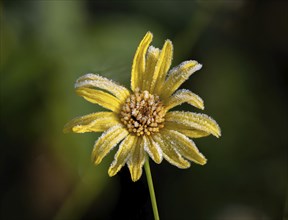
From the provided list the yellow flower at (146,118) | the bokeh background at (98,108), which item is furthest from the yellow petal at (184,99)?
the bokeh background at (98,108)

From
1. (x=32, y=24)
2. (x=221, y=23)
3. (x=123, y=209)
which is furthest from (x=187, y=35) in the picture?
(x=123, y=209)

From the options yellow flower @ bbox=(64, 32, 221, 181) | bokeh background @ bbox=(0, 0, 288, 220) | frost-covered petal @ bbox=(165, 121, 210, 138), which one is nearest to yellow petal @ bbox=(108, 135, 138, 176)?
yellow flower @ bbox=(64, 32, 221, 181)

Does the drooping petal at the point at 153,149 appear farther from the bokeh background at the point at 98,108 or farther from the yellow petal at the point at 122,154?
the bokeh background at the point at 98,108

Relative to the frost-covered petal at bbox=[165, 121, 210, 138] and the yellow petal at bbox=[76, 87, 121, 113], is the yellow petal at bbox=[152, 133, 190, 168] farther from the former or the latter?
the yellow petal at bbox=[76, 87, 121, 113]

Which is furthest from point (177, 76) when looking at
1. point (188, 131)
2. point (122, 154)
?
point (122, 154)

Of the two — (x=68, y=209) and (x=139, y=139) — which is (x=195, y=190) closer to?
(x=68, y=209)

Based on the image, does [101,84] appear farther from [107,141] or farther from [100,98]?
[107,141]
